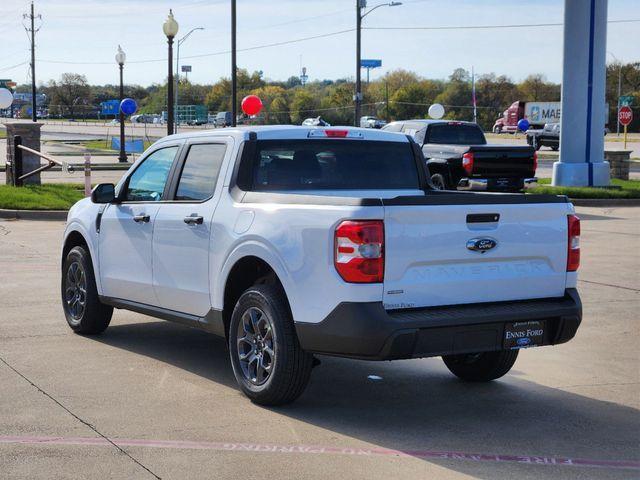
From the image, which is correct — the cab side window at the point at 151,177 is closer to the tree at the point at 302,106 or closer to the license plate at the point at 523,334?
the license plate at the point at 523,334

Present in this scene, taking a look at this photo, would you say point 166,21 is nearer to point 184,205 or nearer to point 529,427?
point 184,205

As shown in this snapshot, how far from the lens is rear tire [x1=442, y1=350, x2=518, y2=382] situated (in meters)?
7.30

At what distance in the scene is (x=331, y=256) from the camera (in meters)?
5.94

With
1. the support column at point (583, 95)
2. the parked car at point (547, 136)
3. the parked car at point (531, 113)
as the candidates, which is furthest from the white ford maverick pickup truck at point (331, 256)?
the parked car at point (531, 113)

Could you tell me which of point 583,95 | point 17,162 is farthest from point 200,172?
point 583,95

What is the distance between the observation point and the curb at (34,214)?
65.9 ft

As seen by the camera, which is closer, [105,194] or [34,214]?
[105,194]

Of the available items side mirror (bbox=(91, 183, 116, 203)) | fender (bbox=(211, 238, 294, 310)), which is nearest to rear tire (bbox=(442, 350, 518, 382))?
fender (bbox=(211, 238, 294, 310))

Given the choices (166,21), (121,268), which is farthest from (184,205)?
(166,21)

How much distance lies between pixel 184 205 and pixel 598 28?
20.4 m

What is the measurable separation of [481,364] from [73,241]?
4.07 meters

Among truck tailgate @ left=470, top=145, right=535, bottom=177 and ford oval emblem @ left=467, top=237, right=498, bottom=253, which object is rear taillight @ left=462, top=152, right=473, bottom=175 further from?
ford oval emblem @ left=467, top=237, right=498, bottom=253

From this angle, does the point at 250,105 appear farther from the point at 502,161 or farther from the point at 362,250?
the point at 362,250

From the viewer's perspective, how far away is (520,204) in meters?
6.46
